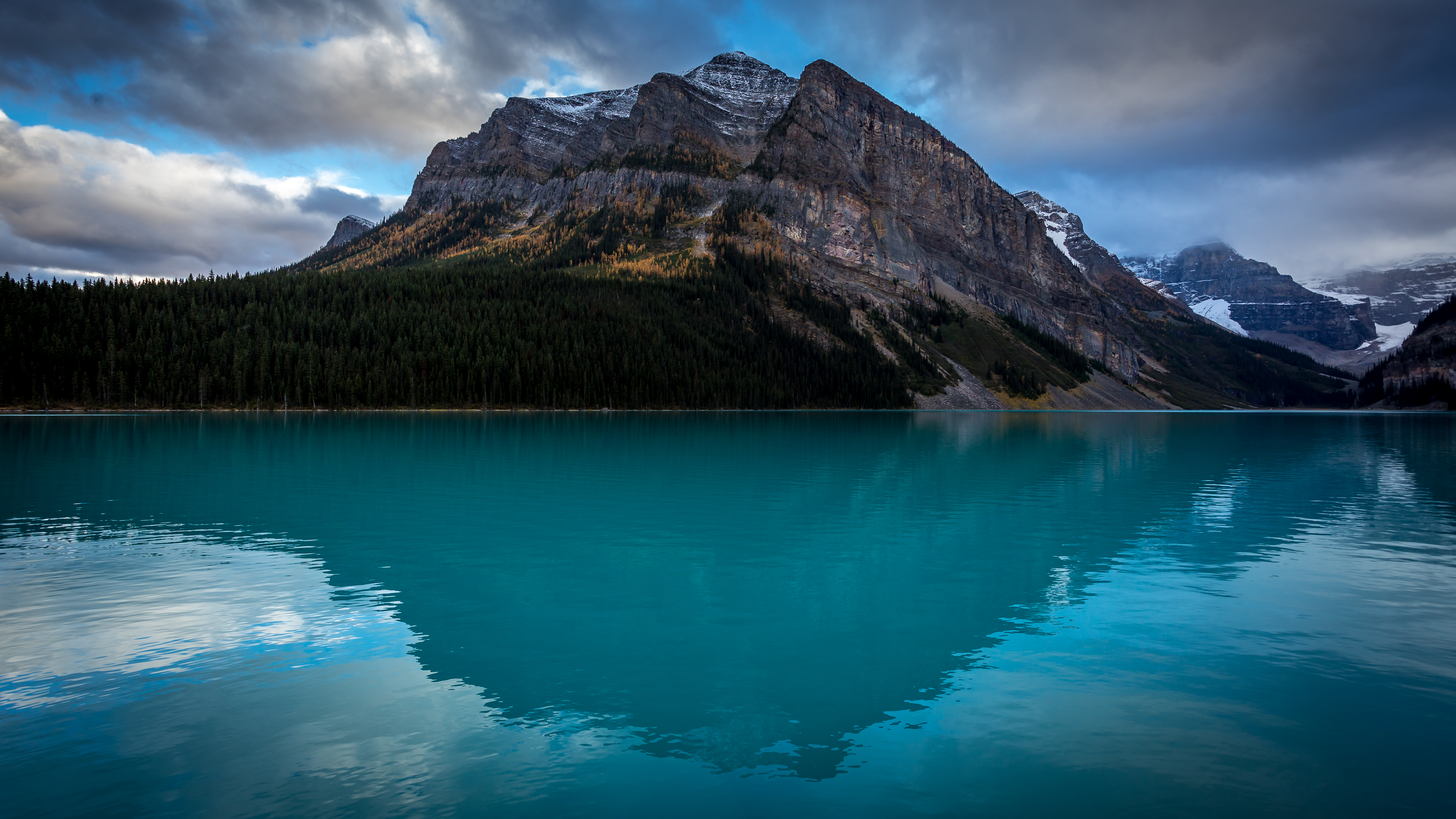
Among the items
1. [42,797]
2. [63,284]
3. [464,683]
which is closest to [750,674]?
[464,683]

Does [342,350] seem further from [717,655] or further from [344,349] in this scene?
[717,655]

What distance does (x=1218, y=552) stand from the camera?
24156mm

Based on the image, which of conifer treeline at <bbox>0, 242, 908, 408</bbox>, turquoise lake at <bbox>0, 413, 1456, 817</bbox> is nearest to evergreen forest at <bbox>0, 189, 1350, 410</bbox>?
conifer treeline at <bbox>0, 242, 908, 408</bbox>

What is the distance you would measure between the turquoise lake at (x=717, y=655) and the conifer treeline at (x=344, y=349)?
118 m

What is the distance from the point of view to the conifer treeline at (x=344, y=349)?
13338 cm

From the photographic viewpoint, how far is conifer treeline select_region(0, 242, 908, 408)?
13338 cm

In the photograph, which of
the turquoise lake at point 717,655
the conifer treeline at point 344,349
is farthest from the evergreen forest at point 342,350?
the turquoise lake at point 717,655

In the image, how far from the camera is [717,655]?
46.4 feet

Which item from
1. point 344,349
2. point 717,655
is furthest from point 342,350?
point 717,655

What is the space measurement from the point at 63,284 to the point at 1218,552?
648 feet

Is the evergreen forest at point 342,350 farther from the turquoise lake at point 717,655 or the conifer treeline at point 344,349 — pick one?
the turquoise lake at point 717,655

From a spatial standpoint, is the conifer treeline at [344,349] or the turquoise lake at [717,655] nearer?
the turquoise lake at [717,655]

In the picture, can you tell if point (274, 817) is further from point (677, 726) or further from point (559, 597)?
point (559, 597)

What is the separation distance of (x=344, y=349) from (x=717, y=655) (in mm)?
157245
